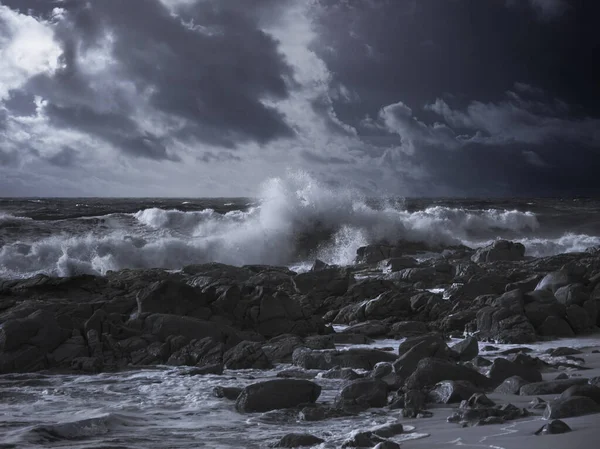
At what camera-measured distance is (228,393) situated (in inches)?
277

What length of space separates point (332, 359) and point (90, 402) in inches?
125

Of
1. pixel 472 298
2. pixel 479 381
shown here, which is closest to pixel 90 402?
pixel 479 381

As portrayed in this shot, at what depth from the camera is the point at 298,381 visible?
21.9ft

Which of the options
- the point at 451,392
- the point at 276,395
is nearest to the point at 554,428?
the point at 451,392

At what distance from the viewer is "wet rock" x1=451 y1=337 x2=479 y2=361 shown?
28.3 ft

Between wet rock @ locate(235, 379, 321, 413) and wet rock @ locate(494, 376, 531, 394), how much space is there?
194 centimetres

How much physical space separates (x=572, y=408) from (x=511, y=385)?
149 cm

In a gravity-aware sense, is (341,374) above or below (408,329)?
below

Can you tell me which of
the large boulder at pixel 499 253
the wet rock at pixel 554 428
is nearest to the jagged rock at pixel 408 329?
the wet rock at pixel 554 428

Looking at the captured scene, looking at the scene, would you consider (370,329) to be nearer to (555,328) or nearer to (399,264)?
(555,328)

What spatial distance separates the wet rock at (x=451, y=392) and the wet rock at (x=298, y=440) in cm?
168

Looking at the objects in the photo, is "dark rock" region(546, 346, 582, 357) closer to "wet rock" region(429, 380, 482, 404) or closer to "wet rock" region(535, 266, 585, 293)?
"wet rock" region(429, 380, 482, 404)

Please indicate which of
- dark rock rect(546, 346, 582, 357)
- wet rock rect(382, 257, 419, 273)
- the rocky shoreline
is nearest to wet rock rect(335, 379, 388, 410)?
the rocky shoreline

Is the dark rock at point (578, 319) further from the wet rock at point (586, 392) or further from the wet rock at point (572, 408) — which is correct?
the wet rock at point (572, 408)
